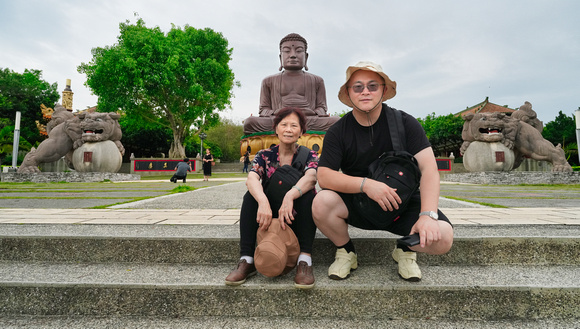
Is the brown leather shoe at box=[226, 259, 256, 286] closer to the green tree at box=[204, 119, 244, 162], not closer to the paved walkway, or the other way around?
the paved walkway

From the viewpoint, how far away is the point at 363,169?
183 cm

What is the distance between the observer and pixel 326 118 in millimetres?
11984

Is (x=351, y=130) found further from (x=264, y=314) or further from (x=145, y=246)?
(x=145, y=246)

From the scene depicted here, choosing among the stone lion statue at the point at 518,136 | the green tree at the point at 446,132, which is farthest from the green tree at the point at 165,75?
the green tree at the point at 446,132

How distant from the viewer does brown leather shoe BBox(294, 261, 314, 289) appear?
5.10ft

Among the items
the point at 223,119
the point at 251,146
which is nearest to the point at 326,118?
the point at 251,146

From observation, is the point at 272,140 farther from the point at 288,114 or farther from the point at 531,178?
the point at 288,114

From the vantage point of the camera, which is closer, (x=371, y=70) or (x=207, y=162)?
(x=371, y=70)

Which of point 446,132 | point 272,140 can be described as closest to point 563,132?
point 446,132

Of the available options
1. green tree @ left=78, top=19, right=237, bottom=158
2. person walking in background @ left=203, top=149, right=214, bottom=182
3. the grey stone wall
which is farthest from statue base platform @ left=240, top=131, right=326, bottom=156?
green tree @ left=78, top=19, right=237, bottom=158

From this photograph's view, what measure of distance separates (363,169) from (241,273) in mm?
896

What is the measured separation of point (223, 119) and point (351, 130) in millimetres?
39531

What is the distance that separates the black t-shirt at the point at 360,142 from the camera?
1.75 meters

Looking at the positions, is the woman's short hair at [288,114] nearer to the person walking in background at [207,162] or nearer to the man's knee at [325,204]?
the man's knee at [325,204]
